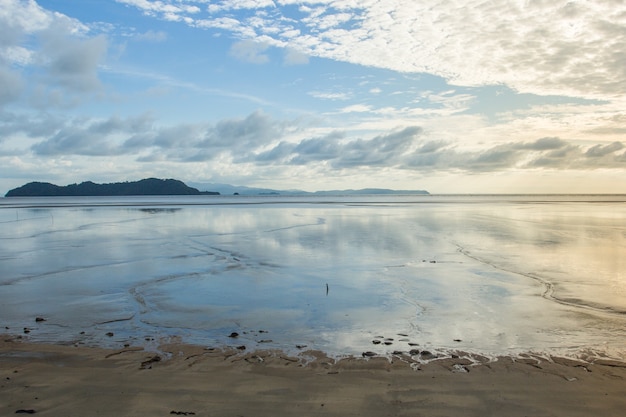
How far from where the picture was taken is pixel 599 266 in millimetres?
18094

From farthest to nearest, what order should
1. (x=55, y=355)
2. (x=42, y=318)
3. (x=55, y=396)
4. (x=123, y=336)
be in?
(x=42, y=318) → (x=123, y=336) → (x=55, y=355) → (x=55, y=396)

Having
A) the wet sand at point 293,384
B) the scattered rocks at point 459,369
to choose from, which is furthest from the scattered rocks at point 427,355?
the scattered rocks at point 459,369

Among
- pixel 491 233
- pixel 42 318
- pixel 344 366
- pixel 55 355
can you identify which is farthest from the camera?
pixel 491 233

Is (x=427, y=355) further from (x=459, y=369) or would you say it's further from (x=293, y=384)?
(x=293, y=384)

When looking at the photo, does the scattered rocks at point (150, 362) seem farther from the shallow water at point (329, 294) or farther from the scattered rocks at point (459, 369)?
the scattered rocks at point (459, 369)

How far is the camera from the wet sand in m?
6.20

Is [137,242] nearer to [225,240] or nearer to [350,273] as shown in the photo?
[225,240]

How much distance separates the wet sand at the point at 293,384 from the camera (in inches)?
244

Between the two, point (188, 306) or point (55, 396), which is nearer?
point (55, 396)

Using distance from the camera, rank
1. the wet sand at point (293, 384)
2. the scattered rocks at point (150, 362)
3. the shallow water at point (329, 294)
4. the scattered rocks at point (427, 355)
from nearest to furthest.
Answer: the wet sand at point (293, 384), the scattered rocks at point (150, 362), the scattered rocks at point (427, 355), the shallow water at point (329, 294)

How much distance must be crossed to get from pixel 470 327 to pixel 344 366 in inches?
153

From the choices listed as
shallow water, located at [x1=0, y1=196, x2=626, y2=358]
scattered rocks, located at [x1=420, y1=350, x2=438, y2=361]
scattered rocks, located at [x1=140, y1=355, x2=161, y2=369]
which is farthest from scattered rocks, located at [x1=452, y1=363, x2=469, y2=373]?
scattered rocks, located at [x1=140, y1=355, x2=161, y2=369]

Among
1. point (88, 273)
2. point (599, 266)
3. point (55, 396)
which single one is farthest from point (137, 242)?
point (599, 266)

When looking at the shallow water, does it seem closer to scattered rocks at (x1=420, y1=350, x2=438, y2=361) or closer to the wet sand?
scattered rocks at (x1=420, y1=350, x2=438, y2=361)
